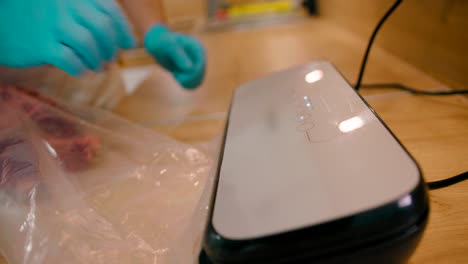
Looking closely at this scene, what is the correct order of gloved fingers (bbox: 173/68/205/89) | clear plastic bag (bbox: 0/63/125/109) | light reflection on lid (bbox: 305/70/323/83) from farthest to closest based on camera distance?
gloved fingers (bbox: 173/68/205/89) < clear plastic bag (bbox: 0/63/125/109) < light reflection on lid (bbox: 305/70/323/83)

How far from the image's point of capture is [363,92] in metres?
0.48

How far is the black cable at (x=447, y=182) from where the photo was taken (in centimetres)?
25

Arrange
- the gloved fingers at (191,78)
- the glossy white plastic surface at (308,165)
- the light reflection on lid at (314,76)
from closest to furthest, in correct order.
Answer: the glossy white plastic surface at (308,165)
the light reflection on lid at (314,76)
the gloved fingers at (191,78)

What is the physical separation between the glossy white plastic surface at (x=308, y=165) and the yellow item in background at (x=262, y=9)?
3.34 feet

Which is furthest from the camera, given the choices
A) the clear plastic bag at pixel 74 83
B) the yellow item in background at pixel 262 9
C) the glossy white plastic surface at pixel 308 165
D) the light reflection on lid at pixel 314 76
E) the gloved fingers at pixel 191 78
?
the yellow item in background at pixel 262 9

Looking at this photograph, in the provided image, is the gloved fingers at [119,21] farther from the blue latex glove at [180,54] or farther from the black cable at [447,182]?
the black cable at [447,182]

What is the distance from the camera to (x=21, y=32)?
328mm

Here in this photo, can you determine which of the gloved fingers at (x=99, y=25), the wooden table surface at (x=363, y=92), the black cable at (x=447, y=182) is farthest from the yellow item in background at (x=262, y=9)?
the black cable at (x=447, y=182)

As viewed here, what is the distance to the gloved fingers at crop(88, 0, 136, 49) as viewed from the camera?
37 centimetres

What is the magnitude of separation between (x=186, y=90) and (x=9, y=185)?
0.39 m

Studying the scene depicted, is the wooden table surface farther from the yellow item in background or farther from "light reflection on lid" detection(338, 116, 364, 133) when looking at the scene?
the yellow item in background

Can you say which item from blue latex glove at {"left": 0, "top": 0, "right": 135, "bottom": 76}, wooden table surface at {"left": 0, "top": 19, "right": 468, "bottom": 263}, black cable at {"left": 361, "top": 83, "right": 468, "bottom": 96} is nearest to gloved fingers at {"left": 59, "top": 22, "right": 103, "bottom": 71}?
blue latex glove at {"left": 0, "top": 0, "right": 135, "bottom": 76}

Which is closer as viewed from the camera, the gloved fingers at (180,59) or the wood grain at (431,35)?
the wood grain at (431,35)

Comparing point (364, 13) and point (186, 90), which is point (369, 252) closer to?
point (186, 90)
